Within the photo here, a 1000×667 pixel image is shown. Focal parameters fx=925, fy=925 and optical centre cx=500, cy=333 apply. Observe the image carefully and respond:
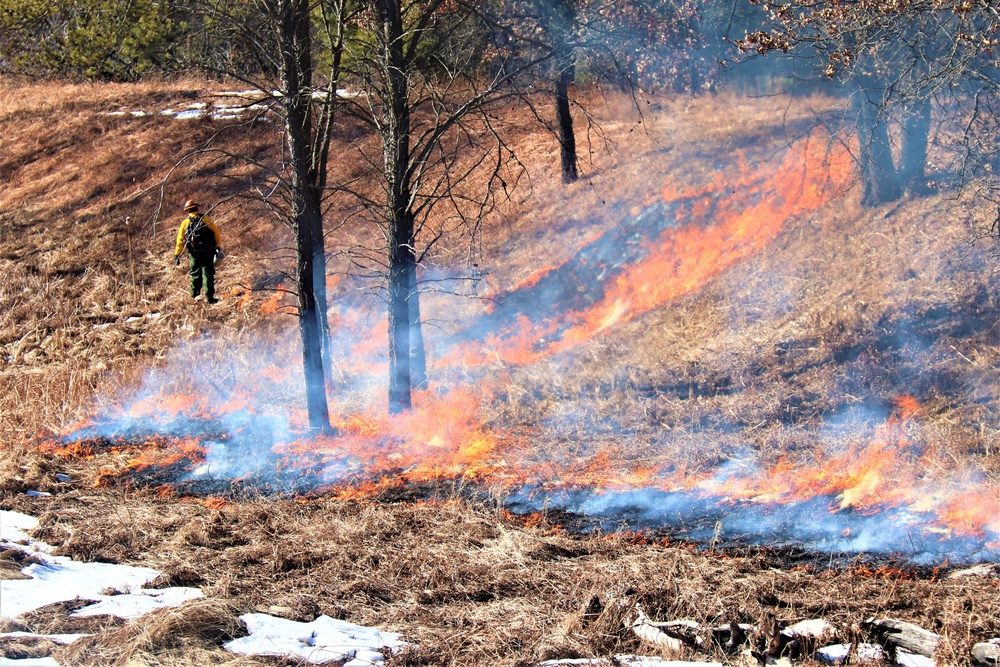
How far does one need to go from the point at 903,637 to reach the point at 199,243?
1046cm

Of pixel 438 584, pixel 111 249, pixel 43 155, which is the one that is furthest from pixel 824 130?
pixel 43 155

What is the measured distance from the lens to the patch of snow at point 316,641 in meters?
6.46

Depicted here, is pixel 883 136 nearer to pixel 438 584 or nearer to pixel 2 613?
pixel 438 584

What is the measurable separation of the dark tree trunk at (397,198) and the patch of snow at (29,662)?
22.5ft

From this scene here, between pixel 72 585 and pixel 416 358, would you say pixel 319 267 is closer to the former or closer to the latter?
pixel 416 358

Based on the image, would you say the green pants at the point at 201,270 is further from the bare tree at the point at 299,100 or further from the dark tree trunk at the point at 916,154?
the dark tree trunk at the point at 916,154

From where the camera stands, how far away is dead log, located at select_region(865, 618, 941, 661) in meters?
6.41

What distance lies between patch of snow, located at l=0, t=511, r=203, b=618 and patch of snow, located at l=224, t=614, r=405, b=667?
2.66ft

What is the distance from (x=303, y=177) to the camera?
11750mm

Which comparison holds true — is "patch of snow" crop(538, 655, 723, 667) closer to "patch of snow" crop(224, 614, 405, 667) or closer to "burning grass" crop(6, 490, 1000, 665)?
"burning grass" crop(6, 490, 1000, 665)

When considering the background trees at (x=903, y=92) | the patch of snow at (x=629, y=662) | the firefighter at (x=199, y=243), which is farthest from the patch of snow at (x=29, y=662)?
the background trees at (x=903, y=92)

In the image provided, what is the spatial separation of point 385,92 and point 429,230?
803 centimetres

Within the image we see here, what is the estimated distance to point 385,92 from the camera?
38.7 feet

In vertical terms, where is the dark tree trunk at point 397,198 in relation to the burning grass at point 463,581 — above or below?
above
